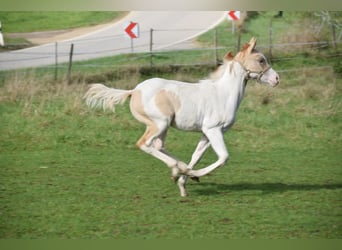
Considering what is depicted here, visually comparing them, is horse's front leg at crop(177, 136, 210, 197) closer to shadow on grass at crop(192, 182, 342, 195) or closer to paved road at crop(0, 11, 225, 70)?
shadow on grass at crop(192, 182, 342, 195)

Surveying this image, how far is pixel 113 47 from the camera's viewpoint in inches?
298

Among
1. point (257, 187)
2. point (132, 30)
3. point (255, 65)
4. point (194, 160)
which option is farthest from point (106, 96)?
point (257, 187)

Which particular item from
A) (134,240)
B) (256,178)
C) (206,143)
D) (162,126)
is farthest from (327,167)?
(134,240)

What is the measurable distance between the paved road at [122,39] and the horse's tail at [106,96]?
0.81 m

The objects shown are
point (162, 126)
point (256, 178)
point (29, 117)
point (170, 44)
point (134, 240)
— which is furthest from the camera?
point (29, 117)

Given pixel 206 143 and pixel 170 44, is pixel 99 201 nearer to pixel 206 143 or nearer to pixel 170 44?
pixel 206 143

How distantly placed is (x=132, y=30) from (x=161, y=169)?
1.42m

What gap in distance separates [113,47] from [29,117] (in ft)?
5.04

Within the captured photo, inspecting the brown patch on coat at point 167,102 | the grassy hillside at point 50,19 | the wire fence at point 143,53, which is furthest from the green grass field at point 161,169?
the brown patch on coat at point 167,102

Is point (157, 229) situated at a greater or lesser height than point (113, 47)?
lesser

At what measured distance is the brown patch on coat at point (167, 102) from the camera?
20.7 ft

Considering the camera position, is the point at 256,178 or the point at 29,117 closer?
the point at 256,178

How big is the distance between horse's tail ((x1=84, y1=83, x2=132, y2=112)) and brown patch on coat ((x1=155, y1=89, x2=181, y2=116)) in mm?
291

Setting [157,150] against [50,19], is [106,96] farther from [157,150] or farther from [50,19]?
[50,19]
